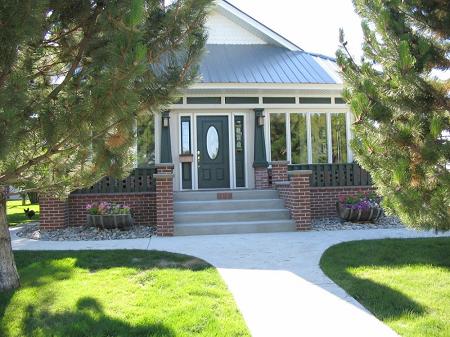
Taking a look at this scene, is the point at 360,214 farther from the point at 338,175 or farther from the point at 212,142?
the point at 212,142

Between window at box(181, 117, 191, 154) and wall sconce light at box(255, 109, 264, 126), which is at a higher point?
wall sconce light at box(255, 109, 264, 126)

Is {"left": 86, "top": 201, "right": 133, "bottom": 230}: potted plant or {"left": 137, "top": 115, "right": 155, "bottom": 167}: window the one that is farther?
{"left": 137, "top": 115, "right": 155, "bottom": 167}: window

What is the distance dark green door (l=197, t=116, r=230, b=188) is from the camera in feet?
42.6

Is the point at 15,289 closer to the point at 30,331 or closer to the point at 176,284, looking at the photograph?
the point at 30,331

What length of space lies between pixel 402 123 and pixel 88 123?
2.57 metres

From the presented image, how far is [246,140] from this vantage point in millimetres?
13141

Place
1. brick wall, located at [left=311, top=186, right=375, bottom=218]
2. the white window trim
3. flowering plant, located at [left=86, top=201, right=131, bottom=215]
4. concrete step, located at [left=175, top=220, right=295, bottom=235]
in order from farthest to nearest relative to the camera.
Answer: the white window trim → brick wall, located at [left=311, top=186, right=375, bottom=218] → flowering plant, located at [left=86, top=201, right=131, bottom=215] → concrete step, located at [left=175, top=220, right=295, bottom=235]

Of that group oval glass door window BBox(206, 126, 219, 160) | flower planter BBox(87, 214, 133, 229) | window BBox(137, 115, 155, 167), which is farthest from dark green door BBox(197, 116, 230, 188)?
flower planter BBox(87, 214, 133, 229)

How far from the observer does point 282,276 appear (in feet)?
19.4

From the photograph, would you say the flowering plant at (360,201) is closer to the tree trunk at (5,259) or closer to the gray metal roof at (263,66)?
the gray metal roof at (263,66)

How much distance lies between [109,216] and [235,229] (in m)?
2.76

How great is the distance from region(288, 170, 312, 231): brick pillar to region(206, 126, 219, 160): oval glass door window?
3.47 meters

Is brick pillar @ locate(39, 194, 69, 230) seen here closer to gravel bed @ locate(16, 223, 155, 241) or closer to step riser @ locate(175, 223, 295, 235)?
gravel bed @ locate(16, 223, 155, 241)

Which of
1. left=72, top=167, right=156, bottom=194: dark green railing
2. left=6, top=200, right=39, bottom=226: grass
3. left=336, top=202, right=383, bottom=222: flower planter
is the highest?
left=72, top=167, right=156, bottom=194: dark green railing
